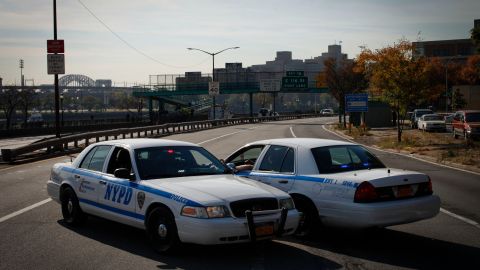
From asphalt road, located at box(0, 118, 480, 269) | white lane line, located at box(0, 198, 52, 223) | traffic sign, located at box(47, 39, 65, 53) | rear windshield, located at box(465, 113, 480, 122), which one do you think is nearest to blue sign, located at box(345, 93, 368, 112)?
rear windshield, located at box(465, 113, 480, 122)

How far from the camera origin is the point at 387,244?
29.7 ft

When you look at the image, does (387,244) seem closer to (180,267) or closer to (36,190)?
(180,267)

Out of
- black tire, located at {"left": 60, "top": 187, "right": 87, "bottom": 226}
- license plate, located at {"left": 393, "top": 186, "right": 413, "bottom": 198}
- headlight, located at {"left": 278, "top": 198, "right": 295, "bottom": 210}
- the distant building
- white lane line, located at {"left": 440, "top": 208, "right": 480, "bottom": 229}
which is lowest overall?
white lane line, located at {"left": 440, "top": 208, "right": 480, "bottom": 229}

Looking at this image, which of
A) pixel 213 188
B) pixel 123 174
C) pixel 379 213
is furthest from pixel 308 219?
pixel 123 174

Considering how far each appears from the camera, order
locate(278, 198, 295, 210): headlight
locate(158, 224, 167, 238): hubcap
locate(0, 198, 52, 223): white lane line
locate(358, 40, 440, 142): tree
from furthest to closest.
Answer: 1. locate(358, 40, 440, 142): tree
2. locate(0, 198, 52, 223): white lane line
3. locate(278, 198, 295, 210): headlight
4. locate(158, 224, 167, 238): hubcap

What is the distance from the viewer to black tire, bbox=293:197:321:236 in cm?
927

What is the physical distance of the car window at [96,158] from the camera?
10.1 metres

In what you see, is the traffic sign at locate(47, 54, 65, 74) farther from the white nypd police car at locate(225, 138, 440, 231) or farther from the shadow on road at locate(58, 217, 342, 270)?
the shadow on road at locate(58, 217, 342, 270)

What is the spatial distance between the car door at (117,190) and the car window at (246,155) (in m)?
2.20

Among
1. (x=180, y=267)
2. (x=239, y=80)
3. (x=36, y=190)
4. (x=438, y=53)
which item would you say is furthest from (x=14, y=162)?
(x=438, y=53)

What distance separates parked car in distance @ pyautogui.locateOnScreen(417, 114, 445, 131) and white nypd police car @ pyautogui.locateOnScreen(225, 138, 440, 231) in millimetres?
41541

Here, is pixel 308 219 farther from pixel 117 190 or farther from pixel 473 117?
pixel 473 117

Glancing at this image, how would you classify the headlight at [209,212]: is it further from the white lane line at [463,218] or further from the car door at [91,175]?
the white lane line at [463,218]

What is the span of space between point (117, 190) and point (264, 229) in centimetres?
258
